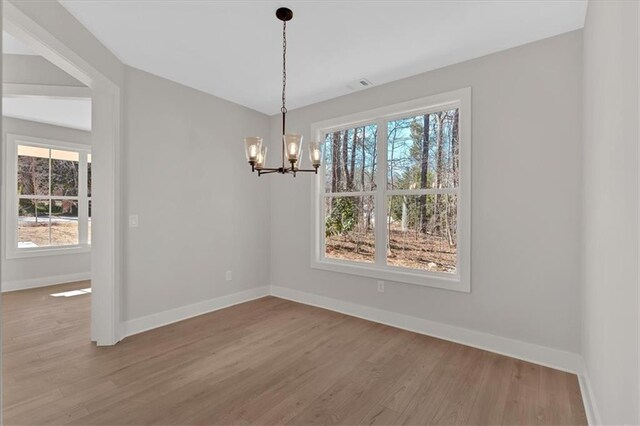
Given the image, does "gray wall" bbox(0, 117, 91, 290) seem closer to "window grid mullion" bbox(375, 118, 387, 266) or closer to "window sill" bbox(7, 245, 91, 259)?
"window sill" bbox(7, 245, 91, 259)

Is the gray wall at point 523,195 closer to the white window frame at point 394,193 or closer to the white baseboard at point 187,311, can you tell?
the white window frame at point 394,193

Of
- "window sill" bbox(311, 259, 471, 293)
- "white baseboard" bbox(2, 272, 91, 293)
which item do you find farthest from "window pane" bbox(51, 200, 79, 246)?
"window sill" bbox(311, 259, 471, 293)

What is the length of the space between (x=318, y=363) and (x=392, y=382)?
0.62 m

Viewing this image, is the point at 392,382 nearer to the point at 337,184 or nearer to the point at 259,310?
the point at 259,310

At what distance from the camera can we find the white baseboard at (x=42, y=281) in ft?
15.9

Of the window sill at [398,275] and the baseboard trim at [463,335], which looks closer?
the baseboard trim at [463,335]

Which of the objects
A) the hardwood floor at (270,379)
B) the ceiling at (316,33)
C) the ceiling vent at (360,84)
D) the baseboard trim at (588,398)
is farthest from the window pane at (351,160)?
the baseboard trim at (588,398)

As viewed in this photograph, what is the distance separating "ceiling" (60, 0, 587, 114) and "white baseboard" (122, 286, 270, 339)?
8.57ft

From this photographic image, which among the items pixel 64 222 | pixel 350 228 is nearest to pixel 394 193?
pixel 350 228

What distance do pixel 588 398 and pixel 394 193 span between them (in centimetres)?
229

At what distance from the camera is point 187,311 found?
3793 mm

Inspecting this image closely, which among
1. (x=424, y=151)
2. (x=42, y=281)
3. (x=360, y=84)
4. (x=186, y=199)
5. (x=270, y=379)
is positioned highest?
(x=360, y=84)

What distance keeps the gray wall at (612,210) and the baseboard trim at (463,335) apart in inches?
12.6

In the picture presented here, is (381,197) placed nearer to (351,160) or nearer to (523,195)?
(351,160)
